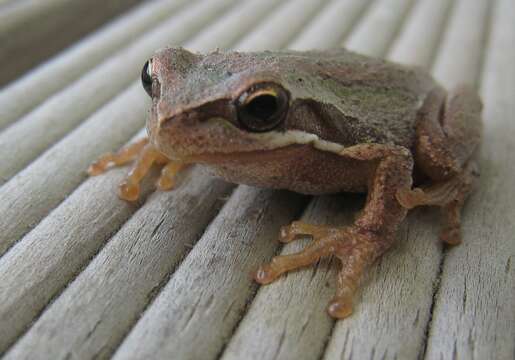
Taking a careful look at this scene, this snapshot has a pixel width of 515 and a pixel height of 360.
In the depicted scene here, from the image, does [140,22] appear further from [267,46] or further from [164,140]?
[164,140]

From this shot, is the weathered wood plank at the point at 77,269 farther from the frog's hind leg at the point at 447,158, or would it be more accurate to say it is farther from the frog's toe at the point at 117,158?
the frog's hind leg at the point at 447,158

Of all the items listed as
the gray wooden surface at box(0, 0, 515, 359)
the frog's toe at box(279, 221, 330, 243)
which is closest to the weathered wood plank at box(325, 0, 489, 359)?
the gray wooden surface at box(0, 0, 515, 359)

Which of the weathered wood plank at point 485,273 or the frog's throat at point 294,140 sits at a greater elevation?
the frog's throat at point 294,140

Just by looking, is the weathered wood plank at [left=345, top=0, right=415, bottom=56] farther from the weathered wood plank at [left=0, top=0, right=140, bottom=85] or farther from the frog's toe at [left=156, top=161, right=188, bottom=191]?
the weathered wood plank at [left=0, top=0, right=140, bottom=85]

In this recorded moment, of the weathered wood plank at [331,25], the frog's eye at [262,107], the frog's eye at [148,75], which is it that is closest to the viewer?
the frog's eye at [262,107]

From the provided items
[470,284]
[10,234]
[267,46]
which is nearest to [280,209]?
[470,284]

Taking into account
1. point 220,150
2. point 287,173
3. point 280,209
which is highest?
point 220,150

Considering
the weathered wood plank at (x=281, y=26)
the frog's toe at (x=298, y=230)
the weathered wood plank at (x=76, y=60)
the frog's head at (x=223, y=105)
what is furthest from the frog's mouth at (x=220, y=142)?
the weathered wood plank at (x=281, y=26)

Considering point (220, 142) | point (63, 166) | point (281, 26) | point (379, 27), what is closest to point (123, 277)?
point (220, 142)
